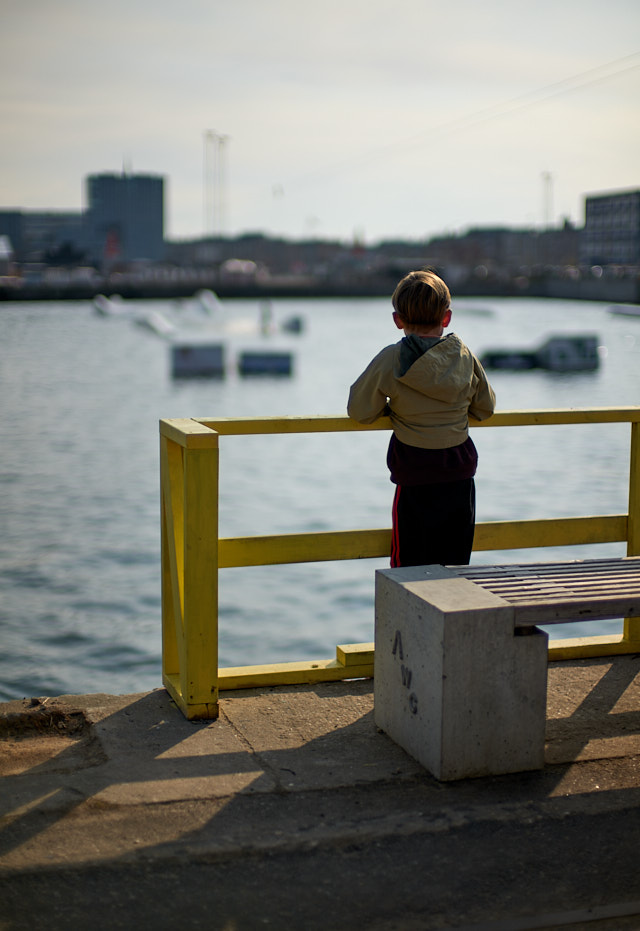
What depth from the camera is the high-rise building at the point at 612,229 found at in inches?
6383

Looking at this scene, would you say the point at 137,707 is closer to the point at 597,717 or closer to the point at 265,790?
the point at 265,790

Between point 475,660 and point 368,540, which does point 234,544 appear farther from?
point 475,660

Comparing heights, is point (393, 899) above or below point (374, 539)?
below

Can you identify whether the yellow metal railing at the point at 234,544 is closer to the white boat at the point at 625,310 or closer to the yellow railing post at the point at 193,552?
the yellow railing post at the point at 193,552

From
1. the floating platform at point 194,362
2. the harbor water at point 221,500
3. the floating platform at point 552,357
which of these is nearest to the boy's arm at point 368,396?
the harbor water at point 221,500

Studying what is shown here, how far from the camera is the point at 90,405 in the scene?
4066 centimetres

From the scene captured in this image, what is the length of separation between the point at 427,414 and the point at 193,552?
1.01 metres

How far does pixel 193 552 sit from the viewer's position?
12.7ft

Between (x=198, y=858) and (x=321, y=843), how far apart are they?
1.16ft

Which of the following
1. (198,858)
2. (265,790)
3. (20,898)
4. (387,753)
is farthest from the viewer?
(387,753)

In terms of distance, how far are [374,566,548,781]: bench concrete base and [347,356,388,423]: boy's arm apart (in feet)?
2.28

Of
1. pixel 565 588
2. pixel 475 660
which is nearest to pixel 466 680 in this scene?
pixel 475 660

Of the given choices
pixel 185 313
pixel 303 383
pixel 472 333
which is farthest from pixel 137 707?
pixel 185 313

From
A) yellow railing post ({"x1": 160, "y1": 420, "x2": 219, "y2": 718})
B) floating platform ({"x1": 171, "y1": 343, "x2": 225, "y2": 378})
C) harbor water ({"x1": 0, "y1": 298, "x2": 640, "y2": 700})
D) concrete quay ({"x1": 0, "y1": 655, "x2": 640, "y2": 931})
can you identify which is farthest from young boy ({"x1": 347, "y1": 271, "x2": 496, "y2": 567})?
floating platform ({"x1": 171, "y1": 343, "x2": 225, "y2": 378})
